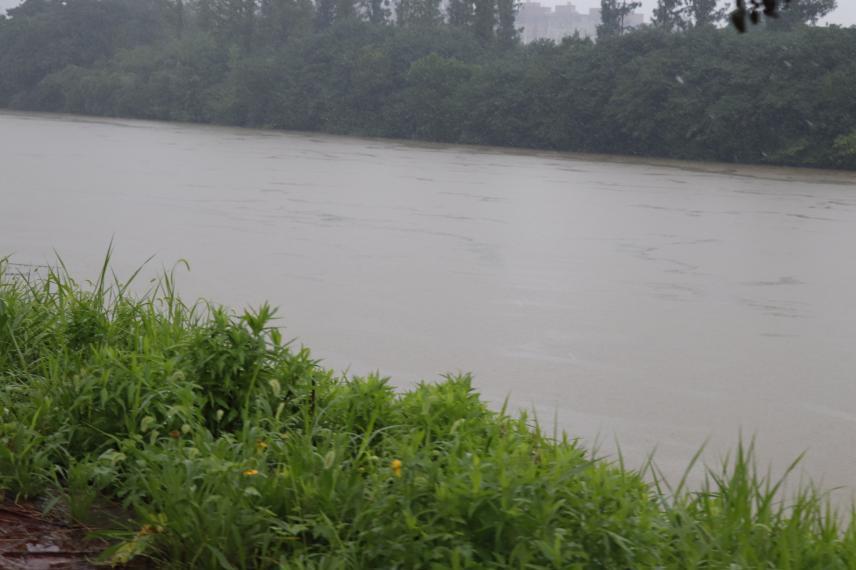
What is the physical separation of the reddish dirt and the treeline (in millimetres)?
20374

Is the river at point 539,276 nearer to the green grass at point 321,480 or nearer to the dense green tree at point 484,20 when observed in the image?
the green grass at point 321,480

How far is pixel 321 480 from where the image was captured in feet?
7.35

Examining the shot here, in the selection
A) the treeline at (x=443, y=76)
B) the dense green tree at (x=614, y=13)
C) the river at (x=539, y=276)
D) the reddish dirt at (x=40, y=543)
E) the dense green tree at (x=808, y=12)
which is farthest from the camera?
the dense green tree at (x=614, y=13)

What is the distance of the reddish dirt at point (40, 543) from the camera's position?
7.06 ft

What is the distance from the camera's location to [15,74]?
38.0 m

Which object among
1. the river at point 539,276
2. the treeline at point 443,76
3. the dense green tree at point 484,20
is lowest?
the river at point 539,276

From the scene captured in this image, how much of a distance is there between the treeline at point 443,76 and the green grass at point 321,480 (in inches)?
775

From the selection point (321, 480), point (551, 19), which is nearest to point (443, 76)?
point (321, 480)

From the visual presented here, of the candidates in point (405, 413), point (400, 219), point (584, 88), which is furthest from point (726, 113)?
point (405, 413)

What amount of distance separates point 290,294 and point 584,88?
21471 millimetres

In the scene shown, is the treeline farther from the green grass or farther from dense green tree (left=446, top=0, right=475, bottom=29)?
the green grass

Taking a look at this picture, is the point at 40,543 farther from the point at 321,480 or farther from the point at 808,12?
the point at 808,12

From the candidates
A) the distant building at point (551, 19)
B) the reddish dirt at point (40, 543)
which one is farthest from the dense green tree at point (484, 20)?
the distant building at point (551, 19)

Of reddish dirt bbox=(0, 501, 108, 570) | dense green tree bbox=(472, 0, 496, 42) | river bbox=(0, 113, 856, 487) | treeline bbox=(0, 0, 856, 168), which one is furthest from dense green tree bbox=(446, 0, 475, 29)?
reddish dirt bbox=(0, 501, 108, 570)
